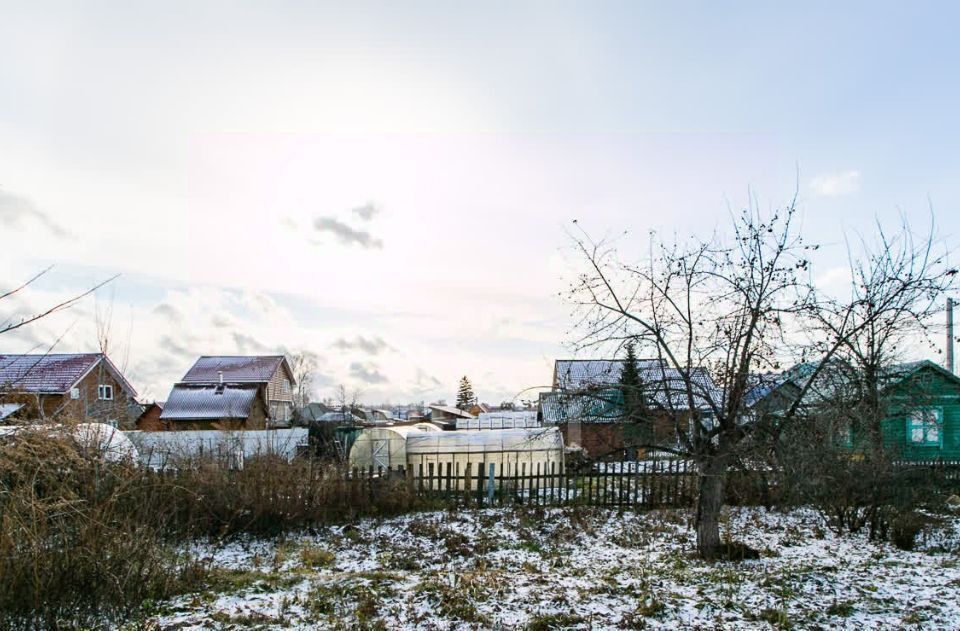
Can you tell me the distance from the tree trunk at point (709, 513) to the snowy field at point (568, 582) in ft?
1.13

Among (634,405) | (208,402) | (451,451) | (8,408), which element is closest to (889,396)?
(634,405)

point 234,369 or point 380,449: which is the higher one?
point 234,369

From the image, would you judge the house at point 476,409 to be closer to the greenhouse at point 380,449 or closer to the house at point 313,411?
the house at point 313,411

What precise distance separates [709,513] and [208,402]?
33392 millimetres

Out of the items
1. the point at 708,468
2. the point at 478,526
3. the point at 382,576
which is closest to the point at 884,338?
the point at 708,468

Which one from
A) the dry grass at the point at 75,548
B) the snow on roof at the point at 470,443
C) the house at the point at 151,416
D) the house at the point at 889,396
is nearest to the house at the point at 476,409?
the house at the point at 151,416

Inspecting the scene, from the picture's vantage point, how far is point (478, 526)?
1120cm

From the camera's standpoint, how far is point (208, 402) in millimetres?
35406

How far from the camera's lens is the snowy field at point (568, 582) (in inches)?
202

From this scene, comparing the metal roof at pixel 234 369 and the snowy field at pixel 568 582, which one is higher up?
the metal roof at pixel 234 369

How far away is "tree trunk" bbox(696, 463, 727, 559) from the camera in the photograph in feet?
26.1

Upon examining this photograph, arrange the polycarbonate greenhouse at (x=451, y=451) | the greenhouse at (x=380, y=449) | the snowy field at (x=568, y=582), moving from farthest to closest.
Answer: the greenhouse at (x=380, y=449), the polycarbonate greenhouse at (x=451, y=451), the snowy field at (x=568, y=582)

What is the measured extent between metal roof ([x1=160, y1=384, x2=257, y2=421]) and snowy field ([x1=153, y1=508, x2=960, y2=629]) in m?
26.6

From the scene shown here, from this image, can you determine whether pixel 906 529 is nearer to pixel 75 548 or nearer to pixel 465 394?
pixel 75 548
